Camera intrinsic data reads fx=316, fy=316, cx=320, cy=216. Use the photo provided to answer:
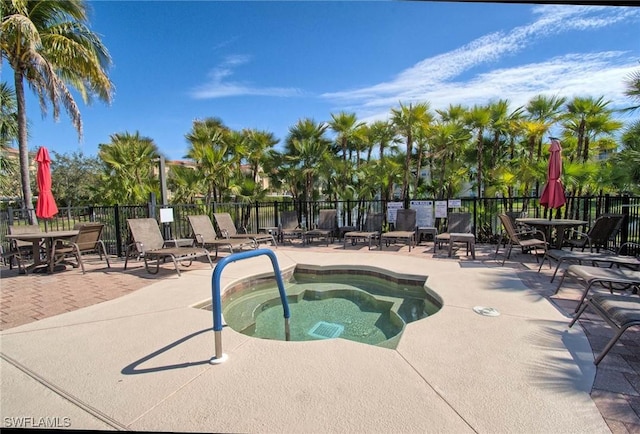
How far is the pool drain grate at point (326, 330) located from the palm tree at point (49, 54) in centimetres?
779

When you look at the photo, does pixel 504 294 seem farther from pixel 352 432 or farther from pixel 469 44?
pixel 469 44

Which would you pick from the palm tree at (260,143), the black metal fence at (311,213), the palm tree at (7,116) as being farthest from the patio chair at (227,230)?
the palm tree at (7,116)

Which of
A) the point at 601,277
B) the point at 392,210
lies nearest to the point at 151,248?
the point at 392,210

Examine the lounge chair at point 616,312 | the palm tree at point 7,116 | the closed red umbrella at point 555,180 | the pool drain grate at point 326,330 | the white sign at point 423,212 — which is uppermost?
the palm tree at point 7,116

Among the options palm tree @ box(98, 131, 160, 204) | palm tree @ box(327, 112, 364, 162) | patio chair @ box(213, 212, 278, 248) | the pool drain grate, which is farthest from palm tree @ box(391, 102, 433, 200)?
palm tree @ box(98, 131, 160, 204)

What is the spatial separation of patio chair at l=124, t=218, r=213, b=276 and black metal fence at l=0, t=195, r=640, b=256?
998 mm

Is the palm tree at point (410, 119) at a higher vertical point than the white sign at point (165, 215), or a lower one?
higher

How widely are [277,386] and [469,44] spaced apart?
29.0ft

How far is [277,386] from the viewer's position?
213cm

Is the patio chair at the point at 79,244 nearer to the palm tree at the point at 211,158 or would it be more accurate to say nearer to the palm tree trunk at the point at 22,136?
the palm tree trunk at the point at 22,136

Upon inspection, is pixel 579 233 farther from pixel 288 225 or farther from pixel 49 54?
pixel 49 54

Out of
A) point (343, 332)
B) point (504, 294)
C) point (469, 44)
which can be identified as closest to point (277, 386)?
point (343, 332)

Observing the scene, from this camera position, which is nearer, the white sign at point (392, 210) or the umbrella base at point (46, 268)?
the umbrella base at point (46, 268)

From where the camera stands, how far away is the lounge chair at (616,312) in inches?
87.4
